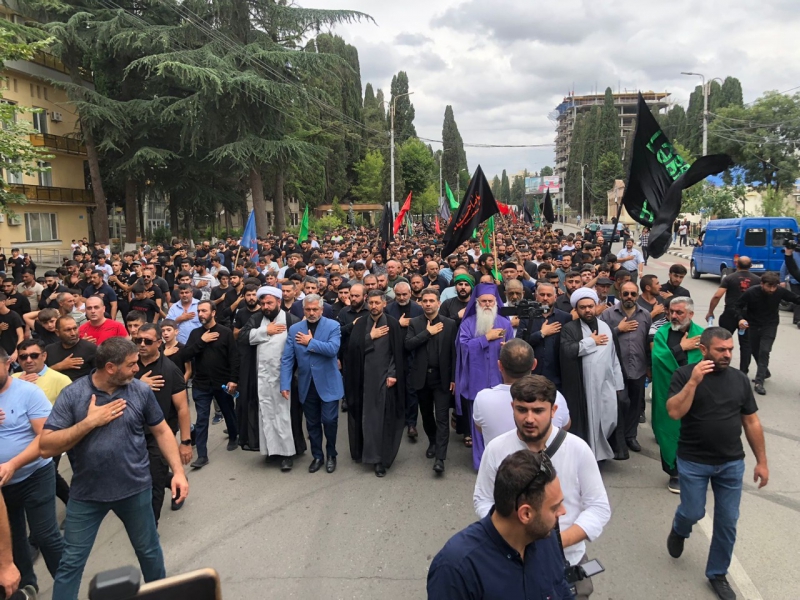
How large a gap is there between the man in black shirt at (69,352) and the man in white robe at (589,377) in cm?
436

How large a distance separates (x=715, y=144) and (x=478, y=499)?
2054 inches

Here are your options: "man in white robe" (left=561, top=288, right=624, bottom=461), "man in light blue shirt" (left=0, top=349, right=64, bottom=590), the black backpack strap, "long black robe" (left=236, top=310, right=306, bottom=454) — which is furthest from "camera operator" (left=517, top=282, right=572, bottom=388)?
"man in light blue shirt" (left=0, top=349, right=64, bottom=590)

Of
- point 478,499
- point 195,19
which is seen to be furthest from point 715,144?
point 478,499

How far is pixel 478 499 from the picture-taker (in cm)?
270

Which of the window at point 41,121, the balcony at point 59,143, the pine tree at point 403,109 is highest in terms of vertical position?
the pine tree at point 403,109

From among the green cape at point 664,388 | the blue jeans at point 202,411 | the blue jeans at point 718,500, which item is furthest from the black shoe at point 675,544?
the blue jeans at point 202,411

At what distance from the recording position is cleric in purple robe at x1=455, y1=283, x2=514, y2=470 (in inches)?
215

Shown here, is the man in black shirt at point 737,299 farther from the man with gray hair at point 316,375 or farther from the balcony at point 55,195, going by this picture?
the balcony at point 55,195

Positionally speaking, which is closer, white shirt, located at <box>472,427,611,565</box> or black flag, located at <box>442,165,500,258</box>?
white shirt, located at <box>472,427,611,565</box>

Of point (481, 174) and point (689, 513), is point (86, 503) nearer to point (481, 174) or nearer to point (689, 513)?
point (689, 513)

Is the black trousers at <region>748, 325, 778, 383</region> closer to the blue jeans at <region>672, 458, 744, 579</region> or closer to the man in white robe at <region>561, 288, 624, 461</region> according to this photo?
the man in white robe at <region>561, 288, 624, 461</region>

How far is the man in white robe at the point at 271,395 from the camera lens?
19.9 feet

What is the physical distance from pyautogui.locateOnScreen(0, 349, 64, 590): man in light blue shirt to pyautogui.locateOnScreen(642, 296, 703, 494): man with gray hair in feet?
15.1

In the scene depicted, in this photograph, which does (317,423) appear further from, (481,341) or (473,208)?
(473,208)
